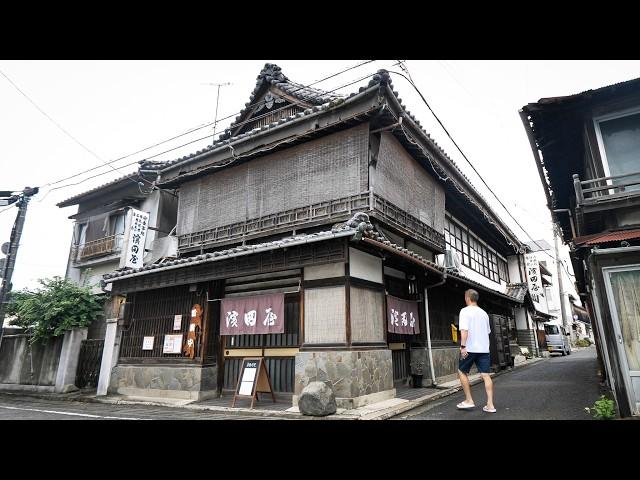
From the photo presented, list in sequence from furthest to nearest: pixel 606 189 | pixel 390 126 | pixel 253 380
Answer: pixel 390 126, pixel 253 380, pixel 606 189

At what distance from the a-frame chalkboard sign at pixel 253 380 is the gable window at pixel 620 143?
958 centimetres

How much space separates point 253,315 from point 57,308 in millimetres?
8646

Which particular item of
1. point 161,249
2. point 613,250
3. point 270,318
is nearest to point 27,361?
point 161,249

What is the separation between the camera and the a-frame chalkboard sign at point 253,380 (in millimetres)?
9729

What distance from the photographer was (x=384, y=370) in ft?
32.7

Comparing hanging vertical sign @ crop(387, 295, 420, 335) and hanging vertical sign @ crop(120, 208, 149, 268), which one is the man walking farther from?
hanging vertical sign @ crop(120, 208, 149, 268)

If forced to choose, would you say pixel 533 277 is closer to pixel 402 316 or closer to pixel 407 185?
pixel 407 185

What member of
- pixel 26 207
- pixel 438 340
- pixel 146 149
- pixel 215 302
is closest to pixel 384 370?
pixel 438 340

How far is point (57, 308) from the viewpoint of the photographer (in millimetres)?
14195

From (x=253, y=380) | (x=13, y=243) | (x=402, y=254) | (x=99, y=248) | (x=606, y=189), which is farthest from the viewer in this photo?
(x=99, y=248)

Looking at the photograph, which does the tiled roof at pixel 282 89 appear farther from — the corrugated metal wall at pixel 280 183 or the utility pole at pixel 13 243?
the utility pole at pixel 13 243

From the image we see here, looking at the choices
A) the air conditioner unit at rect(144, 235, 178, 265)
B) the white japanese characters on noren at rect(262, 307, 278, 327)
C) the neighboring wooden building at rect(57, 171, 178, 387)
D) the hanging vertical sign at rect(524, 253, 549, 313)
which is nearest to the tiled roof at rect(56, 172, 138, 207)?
the neighboring wooden building at rect(57, 171, 178, 387)

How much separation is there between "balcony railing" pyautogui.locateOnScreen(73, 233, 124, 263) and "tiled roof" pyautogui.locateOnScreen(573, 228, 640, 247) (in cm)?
1839
